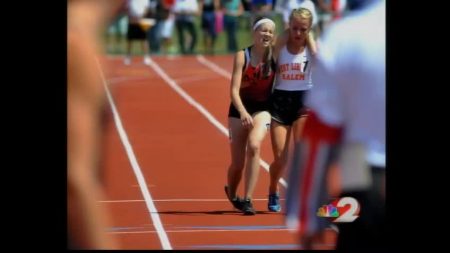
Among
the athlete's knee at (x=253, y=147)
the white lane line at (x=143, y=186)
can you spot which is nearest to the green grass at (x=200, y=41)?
the white lane line at (x=143, y=186)

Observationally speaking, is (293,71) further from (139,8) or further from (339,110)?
(139,8)

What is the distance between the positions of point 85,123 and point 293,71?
21.9 feet

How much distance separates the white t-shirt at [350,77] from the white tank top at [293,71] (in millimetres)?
6503

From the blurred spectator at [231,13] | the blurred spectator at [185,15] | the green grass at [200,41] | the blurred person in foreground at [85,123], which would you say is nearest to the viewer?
the blurred person in foreground at [85,123]

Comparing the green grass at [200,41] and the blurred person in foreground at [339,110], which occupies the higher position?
the green grass at [200,41]

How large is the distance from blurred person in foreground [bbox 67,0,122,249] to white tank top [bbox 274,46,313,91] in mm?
6537

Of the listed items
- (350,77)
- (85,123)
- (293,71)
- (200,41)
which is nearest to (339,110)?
(350,77)

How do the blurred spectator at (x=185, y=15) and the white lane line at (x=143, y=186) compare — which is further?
the blurred spectator at (x=185, y=15)

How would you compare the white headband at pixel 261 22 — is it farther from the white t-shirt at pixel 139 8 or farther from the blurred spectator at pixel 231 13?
the blurred spectator at pixel 231 13

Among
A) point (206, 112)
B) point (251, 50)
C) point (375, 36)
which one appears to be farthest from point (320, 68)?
point (206, 112)

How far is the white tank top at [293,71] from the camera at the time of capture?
1116 cm
